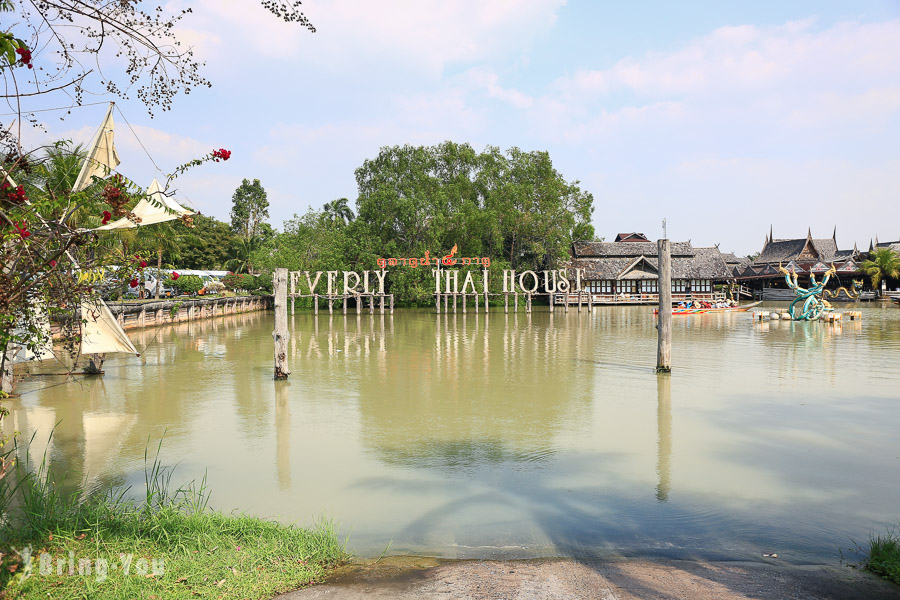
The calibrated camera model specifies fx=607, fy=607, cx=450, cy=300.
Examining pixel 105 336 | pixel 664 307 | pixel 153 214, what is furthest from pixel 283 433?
pixel 664 307

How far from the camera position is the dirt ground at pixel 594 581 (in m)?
4.09

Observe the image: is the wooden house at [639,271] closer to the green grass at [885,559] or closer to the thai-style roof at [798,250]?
the thai-style roof at [798,250]

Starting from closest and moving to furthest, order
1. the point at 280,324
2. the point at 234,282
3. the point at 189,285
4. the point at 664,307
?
the point at 280,324
the point at 664,307
the point at 189,285
the point at 234,282

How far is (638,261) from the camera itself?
46219 mm

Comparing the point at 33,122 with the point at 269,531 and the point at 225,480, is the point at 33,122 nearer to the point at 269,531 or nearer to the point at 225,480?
the point at 269,531

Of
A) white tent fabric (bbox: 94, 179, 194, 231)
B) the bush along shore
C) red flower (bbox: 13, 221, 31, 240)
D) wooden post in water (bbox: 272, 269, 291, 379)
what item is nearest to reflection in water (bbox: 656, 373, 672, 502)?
the bush along shore

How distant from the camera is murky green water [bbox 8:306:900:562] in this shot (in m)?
5.80

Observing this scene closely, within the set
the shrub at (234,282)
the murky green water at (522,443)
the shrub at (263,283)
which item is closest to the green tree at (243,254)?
the shrub at (234,282)

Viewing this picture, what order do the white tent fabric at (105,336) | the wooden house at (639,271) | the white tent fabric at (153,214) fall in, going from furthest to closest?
the wooden house at (639,271)
the white tent fabric at (105,336)
the white tent fabric at (153,214)

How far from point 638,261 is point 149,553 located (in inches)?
1782

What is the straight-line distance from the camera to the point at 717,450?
818 centimetres

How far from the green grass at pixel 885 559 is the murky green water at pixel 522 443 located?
0.41 metres

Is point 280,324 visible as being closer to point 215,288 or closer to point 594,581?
point 594,581

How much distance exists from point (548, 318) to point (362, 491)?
86.3 feet
